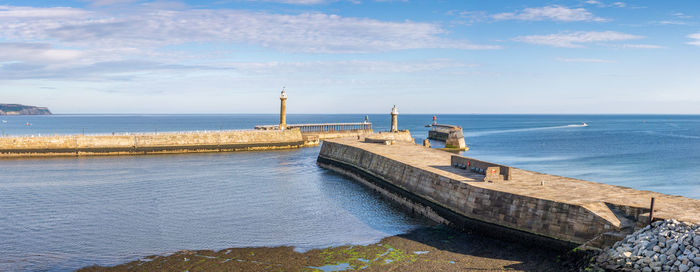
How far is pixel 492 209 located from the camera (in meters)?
21.5

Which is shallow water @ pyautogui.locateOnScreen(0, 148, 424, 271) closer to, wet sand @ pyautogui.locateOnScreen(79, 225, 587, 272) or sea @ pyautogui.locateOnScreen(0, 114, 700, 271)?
sea @ pyautogui.locateOnScreen(0, 114, 700, 271)

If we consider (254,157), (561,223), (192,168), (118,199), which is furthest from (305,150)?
(561,223)

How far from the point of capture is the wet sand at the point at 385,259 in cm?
1753

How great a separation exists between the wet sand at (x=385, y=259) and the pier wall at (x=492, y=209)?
0.73 m

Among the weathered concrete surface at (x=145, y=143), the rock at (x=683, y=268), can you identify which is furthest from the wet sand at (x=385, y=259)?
the weathered concrete surface at (x=145, y=143)

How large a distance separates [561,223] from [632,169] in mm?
35520

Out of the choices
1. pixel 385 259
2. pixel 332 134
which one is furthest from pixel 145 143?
pixel 385 259

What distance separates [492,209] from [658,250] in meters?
7.38

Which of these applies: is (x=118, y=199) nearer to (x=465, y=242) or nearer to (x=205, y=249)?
(x=205, y=249)

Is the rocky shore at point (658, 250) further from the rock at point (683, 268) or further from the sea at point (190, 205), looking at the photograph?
the sea at point (190, 205)

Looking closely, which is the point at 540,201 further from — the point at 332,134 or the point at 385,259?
the point at 332,134

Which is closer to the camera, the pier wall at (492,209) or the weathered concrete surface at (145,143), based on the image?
the pier wall at (492,209)

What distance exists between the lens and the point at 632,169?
47562 mm

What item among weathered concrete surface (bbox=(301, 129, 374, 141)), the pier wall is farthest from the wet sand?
weathered concrete surface (bbox=(301, 129, 374, 141))
